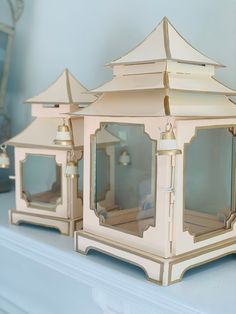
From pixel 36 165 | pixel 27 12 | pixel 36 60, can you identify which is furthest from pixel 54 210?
pixel 27 12

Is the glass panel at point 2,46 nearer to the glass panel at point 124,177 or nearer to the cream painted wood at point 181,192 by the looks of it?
the glass panel at point 124,177

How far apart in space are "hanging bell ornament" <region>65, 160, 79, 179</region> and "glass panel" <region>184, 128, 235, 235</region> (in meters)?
0.23

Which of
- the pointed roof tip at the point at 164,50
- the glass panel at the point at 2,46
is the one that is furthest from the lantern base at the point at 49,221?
the glass panel at the point at 2,46

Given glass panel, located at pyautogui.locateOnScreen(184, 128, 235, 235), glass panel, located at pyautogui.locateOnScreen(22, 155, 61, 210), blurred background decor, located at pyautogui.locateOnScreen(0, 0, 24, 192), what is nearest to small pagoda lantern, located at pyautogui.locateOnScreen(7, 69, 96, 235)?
glass panel, located at pyautogui.locateOnScreen(22, 155, 61, 210)

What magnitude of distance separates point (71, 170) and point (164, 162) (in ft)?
0.78

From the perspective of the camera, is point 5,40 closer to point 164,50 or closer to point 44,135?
point 44,135

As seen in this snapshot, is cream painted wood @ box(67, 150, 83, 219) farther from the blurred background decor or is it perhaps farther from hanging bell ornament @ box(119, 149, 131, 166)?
the blurred background decor

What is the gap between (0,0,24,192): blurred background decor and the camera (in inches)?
47.4

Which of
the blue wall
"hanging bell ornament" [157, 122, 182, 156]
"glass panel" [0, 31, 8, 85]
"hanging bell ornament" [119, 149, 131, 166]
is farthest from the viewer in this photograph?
"glass panel" [0, 31, 8, 85]

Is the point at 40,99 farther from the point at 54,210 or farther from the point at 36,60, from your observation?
the point at 36,60

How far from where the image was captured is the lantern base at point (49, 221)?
834 millimetres

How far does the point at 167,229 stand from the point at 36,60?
0.80 m

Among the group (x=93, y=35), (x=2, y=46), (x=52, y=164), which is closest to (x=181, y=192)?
(x=52, y=164)

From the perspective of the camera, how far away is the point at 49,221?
86cm
